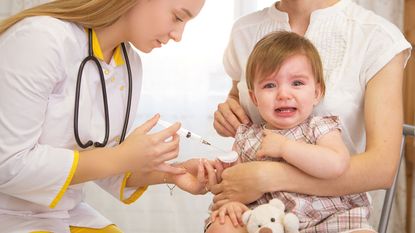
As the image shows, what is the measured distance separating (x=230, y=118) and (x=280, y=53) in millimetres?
292

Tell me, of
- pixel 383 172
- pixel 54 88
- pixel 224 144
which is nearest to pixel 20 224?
pixel 54 88

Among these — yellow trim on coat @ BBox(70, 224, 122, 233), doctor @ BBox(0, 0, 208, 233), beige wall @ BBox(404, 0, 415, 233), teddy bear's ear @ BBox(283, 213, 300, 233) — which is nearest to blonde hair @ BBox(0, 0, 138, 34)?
doctor @ BBox(0, 0, 208, 233)

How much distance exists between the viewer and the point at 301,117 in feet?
4.71

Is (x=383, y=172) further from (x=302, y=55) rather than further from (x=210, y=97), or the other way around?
(x=210, y=97)

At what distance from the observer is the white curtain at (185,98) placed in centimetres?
271

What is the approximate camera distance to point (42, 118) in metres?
1.29

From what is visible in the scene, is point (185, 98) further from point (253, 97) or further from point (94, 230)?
point (94, 230)

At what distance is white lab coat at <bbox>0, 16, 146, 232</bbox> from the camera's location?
4.07 feet

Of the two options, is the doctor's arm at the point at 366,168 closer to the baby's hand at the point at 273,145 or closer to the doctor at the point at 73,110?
the baby's hand at the point at 273,145

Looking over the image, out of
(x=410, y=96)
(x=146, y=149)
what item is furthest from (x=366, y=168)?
(x=410, y=96)

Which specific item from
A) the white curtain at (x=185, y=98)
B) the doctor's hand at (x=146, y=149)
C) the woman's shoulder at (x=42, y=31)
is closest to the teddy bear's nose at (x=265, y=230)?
the doctor's hand at (x=146, y=149)

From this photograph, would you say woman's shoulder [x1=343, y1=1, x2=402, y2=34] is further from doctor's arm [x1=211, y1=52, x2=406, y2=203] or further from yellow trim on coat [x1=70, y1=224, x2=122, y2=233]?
yellow trim on coat [x1=70, y1=224, x2=122, y2=233]

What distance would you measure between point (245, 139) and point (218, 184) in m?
0.15

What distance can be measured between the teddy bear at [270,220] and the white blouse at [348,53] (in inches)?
13.5
